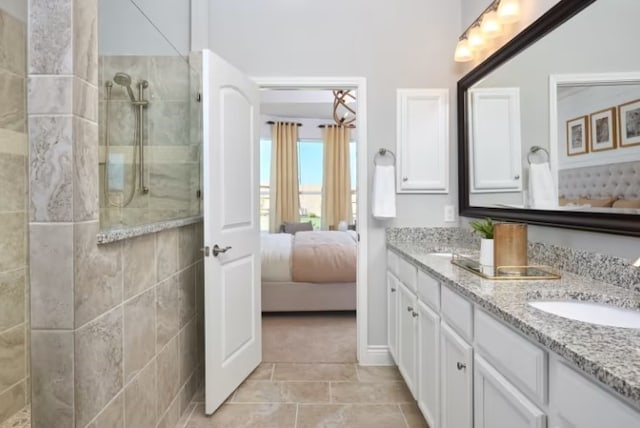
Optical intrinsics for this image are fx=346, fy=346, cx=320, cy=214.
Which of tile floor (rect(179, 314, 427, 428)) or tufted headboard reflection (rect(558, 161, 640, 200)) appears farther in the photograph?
tile floor (rect(179, 314, 427, 428))

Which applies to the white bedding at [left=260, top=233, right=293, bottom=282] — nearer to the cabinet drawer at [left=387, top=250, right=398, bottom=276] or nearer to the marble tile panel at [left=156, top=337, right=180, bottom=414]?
the cabinet drawer at [left=387, top=250, right=398, bottom=276]

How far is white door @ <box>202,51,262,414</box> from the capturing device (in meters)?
1.93

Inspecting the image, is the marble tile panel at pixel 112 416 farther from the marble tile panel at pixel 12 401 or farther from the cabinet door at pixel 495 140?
the cabinet door at pixel 495 140

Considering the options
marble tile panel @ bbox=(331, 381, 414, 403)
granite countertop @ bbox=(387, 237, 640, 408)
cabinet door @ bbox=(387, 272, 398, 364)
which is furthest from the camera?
cabinet door @ bbox=(387, 272, 398, 364)

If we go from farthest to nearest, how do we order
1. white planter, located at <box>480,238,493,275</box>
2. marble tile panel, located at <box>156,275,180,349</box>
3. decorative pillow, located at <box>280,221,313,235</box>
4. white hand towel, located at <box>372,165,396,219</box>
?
decorative pillow, located at <box>280,221,313,235</box> < white hand towel, located at <box>372,165,396,219</box> < marble tile panel, located at <box>156,275,180,349</box> < white planter, located at <box>480,238,493,275</box>

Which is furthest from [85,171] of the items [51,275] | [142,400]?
[142,400]

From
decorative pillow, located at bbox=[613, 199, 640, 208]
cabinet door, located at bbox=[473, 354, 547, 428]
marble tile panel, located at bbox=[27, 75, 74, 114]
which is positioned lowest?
cabinet door, located at bbox=[473, 354, 547, 428]

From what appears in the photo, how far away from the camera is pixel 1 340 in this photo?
5.62 feet

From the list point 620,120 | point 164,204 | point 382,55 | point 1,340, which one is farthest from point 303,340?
point 620,120

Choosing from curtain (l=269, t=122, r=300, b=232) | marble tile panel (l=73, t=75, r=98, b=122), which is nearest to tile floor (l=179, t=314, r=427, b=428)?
marble tile panel (l=73, t=75, r=98, b=122)

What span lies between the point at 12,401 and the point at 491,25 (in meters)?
3.29

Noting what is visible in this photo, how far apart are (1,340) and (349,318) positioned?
2694 mm

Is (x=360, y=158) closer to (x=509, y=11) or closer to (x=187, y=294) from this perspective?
(x=509, y=11)

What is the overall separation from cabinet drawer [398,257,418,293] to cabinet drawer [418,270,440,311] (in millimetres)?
82
